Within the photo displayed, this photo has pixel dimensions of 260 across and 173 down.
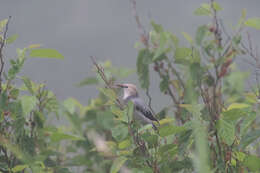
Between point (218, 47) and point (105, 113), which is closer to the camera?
point (218, 47)

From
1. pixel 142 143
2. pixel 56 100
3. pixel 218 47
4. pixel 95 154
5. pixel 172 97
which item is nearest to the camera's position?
pixel 142 143

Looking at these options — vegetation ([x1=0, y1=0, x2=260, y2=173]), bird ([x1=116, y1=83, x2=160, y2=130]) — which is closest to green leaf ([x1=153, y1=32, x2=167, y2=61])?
vegetation ([x1=0, y1=0, x2=260, y2=173])

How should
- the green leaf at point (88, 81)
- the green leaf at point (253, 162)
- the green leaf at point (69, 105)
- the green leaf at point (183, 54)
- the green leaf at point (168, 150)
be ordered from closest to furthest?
the green leaf at point (253, 162) → the green leaf at point (168, 150) → the green leaf at point (183, 54) → the green leaf at point (69, 105) → the green leaf at point (88, 81)

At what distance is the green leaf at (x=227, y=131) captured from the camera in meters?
1.19

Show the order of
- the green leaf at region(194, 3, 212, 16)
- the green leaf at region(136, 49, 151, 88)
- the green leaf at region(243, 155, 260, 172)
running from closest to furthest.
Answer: the green leaf at region(243, 155, 260, 172) < the green leaf at region(194, 3, 212, 16) < the green leaf at region(136, 49, 151, 88)

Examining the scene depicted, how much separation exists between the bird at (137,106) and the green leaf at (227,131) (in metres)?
0.87

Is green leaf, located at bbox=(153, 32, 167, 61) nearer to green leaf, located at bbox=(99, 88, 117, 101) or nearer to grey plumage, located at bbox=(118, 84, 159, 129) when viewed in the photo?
grey plumage, located at bbox=(118, 84, 159, 129)

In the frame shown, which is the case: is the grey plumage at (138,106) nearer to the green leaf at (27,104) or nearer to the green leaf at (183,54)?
the green leaf at (183,54)

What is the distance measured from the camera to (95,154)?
2.51 metres

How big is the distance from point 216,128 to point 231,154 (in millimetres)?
109

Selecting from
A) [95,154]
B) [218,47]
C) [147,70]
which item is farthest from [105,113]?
[218,47]

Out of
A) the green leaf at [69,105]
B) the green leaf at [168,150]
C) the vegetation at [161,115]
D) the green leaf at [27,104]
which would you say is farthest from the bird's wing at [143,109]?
the green leaf at [168,150]

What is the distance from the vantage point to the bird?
7.56 feet

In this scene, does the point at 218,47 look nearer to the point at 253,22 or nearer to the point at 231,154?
the point at 253,22
